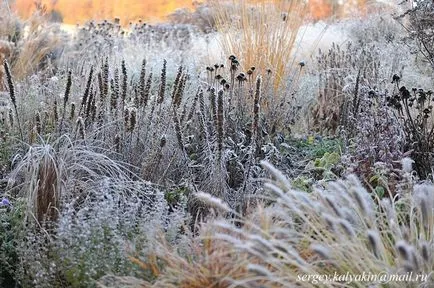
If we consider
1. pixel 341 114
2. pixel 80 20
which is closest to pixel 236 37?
pixel 341 114

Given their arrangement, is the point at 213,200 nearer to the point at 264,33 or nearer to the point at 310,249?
the point at 310,249

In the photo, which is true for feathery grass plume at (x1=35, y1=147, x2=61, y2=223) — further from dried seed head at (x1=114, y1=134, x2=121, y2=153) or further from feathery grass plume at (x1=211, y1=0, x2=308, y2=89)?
feathery grass plume at (x1=211, y1=0, x2=308, y2=89)

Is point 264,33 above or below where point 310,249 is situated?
above

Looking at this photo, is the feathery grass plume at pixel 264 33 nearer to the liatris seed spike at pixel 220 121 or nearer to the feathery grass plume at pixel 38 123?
the liatris seed spike at pixel 220 121


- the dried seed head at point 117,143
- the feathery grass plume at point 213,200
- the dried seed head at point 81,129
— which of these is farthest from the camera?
the dried seed head at point 117,143

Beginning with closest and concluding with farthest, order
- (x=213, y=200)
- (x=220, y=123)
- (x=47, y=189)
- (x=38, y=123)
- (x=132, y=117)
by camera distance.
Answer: (x=213, y=200), (x=47, y=189), (x=220, y=123), (x=132, y=117), (x=38, y=123)

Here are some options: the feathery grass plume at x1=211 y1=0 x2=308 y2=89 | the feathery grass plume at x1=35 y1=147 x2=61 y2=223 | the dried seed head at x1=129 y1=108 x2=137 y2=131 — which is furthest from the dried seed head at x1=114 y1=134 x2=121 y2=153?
the feathery grass plume at x1=211 y1=0 x2=308 y2=89

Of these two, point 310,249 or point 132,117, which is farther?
point 132,117

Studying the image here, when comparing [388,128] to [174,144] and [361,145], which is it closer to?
[361,145]

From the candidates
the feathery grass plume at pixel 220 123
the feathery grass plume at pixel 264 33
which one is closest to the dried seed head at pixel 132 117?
the feathery grass plume at pixel 220 123

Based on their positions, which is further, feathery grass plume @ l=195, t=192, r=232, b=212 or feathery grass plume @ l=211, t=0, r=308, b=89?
feathery grass plume @ l=211, t=0, r=308, b=89

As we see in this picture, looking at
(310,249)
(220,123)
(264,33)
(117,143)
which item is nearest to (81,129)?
(117,143)

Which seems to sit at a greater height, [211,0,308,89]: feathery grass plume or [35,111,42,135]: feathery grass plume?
[211,0,308,89]: feathery grass plume

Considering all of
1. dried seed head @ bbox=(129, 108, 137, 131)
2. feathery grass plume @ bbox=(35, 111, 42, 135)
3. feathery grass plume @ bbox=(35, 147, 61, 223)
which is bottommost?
feathery grass plume @ bbox=(35, 147, 61, 223)
